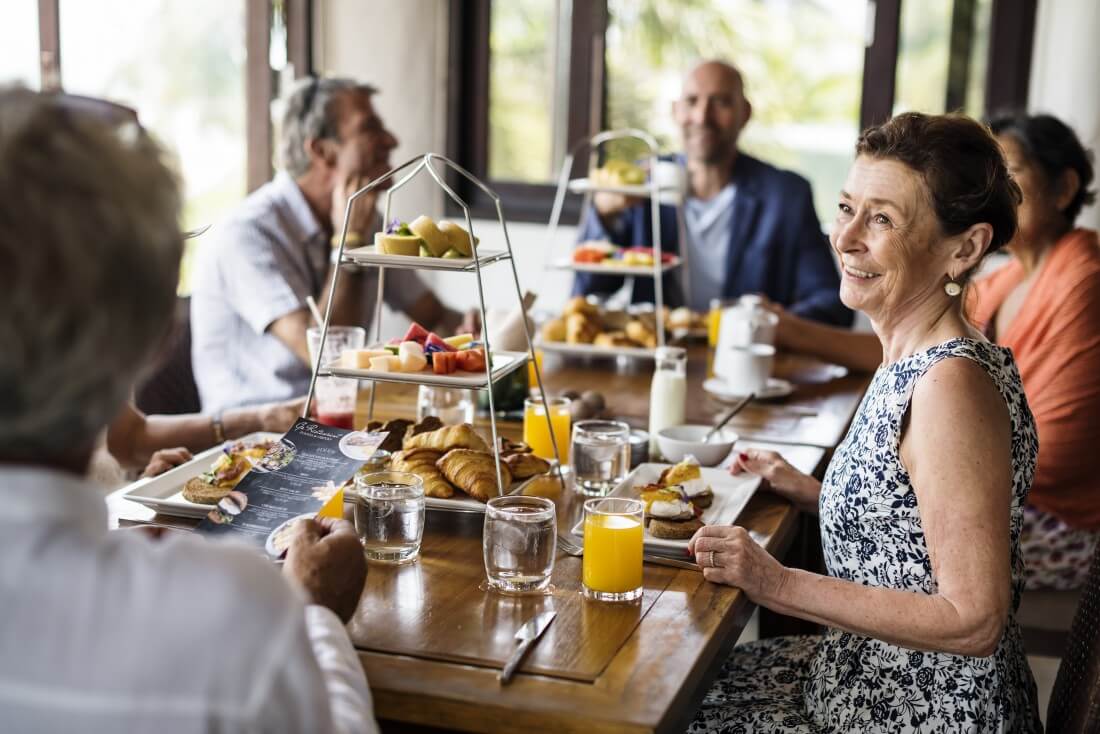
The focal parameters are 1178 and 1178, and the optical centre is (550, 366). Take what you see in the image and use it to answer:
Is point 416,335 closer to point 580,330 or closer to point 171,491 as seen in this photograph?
point 171,491

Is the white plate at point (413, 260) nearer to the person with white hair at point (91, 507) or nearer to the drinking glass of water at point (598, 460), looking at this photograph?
the drinking glass of water at point (598, 460)

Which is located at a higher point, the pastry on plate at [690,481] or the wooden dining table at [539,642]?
the pastry on plate at [690,481]

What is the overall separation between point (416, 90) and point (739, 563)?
12.5 ft

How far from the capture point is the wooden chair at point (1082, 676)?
1525mm

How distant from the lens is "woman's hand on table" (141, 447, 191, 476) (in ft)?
6.34

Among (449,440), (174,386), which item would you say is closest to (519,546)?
(449,440)

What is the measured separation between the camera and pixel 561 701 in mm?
1195

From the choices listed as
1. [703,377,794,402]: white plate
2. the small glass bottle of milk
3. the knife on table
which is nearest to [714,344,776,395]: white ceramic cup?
[703,377,794,402]: white plate

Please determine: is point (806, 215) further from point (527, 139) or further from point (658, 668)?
point (658, 668)

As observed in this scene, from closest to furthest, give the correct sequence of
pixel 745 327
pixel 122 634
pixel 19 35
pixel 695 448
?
1. pixel 122 634
2. pixel 695 448
3. pixel 745 327
4. pixel 19 35

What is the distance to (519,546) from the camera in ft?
4.86

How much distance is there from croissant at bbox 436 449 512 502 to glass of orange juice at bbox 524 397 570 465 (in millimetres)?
348

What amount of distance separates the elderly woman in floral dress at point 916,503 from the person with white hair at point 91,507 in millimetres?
858

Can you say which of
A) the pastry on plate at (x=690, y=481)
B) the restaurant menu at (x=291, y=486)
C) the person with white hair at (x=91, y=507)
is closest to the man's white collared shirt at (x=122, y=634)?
the person with white hair at (x=91, y=507)
